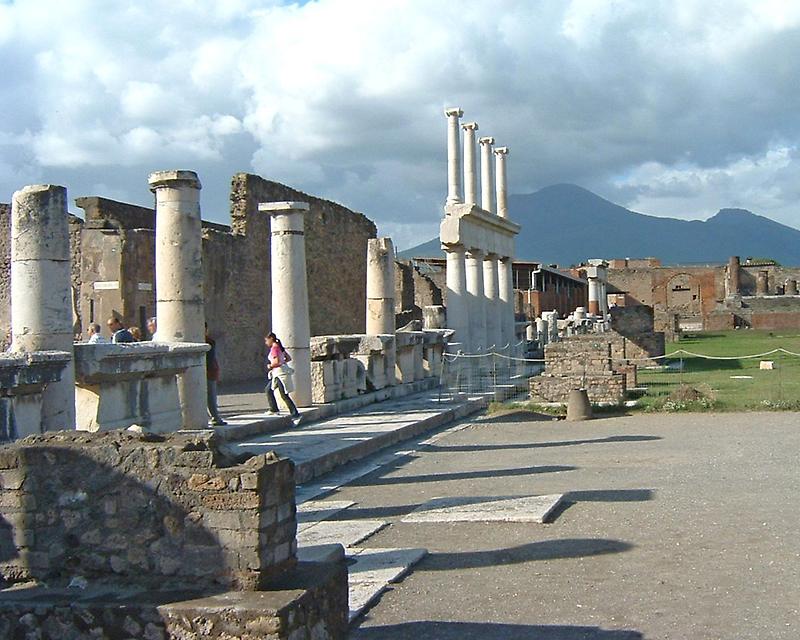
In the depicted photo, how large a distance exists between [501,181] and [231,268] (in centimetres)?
1051

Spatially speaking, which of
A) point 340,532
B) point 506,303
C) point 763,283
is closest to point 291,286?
point 340,532

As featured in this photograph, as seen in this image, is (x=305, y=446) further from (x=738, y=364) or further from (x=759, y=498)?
(x=738, y=364)

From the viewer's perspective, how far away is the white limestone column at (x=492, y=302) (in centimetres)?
2731

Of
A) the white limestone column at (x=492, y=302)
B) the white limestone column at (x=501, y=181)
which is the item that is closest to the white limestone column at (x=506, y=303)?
the white limestone column at (x=492, y=302)

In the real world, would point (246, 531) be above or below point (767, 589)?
above

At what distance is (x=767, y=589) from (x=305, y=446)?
22.8 feet

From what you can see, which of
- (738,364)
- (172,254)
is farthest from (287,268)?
(738,364)

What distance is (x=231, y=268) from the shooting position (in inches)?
910

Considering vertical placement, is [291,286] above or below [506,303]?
below

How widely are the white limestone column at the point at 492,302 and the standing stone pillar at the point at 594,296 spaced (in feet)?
63.4

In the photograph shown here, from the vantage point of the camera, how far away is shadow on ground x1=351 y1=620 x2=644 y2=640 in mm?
4959

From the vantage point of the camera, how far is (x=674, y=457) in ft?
36.7

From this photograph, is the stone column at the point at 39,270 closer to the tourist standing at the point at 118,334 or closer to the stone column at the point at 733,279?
the tourist standing at the point at 118,334

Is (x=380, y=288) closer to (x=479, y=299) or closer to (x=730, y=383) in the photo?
(x=479, y=299)
